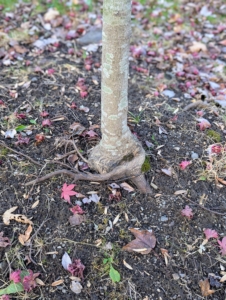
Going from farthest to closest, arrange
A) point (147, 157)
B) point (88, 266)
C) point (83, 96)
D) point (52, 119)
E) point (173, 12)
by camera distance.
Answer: point (173, 12) < point (83, 96) < point (52, 119) < point (147, 157) < point (88, 266)

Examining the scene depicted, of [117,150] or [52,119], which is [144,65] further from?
[117,150]

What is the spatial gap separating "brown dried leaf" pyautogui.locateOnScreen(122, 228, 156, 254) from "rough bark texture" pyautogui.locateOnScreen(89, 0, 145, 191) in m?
0.37

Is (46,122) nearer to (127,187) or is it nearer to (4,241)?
(127,187)

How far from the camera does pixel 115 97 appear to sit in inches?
81.8

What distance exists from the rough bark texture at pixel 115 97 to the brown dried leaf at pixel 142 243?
1.21 ft

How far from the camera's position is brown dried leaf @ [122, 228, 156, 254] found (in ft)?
6.80

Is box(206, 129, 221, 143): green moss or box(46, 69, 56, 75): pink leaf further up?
box(46, 69, 56, 75): pink leaf

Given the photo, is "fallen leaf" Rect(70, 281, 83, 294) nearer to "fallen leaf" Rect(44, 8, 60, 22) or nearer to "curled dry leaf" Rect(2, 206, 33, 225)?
"curled dry leaf" Rect(2, 206, 33, 225)

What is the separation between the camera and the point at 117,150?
2322 millimetres

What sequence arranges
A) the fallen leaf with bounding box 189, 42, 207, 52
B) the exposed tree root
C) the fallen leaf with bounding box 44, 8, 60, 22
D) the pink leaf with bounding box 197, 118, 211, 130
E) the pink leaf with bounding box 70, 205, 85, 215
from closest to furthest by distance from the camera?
the pink leaf with bounding box 70, 205, 85, 215, the exposed tree root, the pink leaf with bounding box 197, 118, 211, 130, the fallen leaf with bounding box 189, 42, 207, 52, the fallen leaf with bounding box 44, 8, 60, 22

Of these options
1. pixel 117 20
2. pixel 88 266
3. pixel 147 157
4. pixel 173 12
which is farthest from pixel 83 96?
pixel 173 12

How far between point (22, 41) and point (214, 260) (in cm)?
309

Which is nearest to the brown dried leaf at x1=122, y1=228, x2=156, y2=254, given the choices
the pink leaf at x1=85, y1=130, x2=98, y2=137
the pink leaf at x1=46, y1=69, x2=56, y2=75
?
the pink leaf at x1=85, y1=130, x2=98, y2=137

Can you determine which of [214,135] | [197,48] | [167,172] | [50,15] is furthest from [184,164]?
[50,15]
